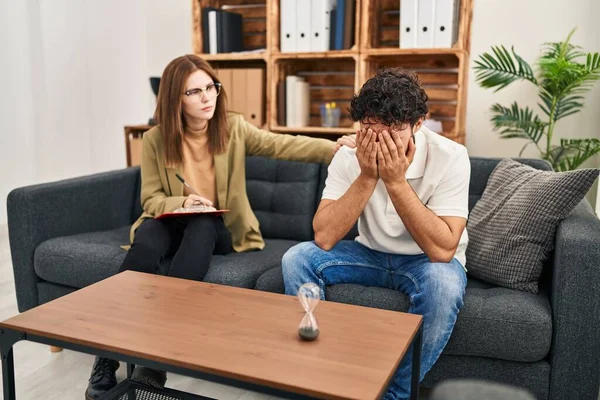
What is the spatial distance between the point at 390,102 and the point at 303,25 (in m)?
1.70

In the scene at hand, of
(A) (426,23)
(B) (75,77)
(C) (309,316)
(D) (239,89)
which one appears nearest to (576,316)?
(C) (309,316)

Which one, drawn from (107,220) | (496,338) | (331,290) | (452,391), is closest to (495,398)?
(452,391)

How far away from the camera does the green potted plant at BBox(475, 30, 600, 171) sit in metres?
2.73

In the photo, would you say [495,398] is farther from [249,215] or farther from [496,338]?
[249,215]

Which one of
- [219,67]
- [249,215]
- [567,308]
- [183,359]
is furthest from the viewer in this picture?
[219,67]

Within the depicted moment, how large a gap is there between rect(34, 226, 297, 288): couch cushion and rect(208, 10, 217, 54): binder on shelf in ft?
4.97

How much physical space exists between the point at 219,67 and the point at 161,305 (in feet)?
7.77

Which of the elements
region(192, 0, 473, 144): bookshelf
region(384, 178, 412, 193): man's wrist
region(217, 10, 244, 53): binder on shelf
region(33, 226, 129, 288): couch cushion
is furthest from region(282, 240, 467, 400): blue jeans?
region(217, 10, 244, 53): binder on shelf

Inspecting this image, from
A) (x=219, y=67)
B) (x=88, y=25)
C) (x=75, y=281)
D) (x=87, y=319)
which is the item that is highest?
(x=88, y=25)

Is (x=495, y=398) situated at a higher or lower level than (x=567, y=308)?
higher

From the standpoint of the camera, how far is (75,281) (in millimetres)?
2109

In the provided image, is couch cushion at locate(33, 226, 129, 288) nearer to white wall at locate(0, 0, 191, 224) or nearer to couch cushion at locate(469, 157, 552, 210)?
couch cushion at locate(469, 157, 552, 210)

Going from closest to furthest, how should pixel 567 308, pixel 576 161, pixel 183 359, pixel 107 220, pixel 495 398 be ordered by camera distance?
1. pixel 495 398
2. pixel 183 359
3. pixel 567 308
4. pixel 107 220
5. pixel 576 161

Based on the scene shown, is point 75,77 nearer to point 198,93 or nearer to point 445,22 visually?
point 198,93
